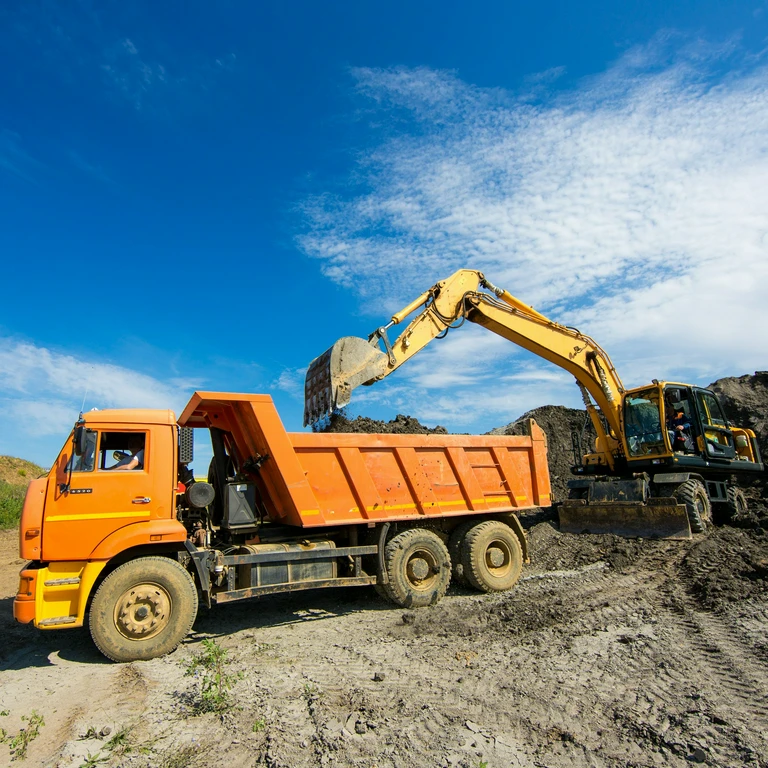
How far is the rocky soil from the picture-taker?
3480 millimetres

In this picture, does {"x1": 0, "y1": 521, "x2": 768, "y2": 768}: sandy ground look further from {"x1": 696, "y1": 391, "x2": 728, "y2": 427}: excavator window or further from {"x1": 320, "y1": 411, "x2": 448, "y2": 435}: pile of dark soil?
{"x1": 696, "y1": 391, "x2": 728, "y2": 427}: excavator window

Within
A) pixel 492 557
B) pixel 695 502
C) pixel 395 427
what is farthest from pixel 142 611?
pixel 695 502

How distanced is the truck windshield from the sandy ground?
460 centimetres

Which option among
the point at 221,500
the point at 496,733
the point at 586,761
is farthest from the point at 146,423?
the point at 586,761

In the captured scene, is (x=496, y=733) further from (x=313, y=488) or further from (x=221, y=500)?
(x=221, y=500)

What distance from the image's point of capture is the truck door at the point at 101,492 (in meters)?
5.32

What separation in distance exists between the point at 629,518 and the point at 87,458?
9.91m

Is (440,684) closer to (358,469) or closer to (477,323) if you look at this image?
(358,469)

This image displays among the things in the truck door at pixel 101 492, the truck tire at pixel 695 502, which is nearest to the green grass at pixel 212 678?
the truck door at pixel 101 492

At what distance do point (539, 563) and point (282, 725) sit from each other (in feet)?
22.4

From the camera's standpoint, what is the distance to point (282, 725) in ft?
12.7

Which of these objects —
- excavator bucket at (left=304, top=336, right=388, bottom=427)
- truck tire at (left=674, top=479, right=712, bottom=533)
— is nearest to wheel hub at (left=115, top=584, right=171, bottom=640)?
A: excavator bucket at (left=304, top=336, right=388, bottom=427)

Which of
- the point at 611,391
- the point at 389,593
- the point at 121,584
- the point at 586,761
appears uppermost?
the point at 611,391

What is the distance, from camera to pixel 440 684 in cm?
452
